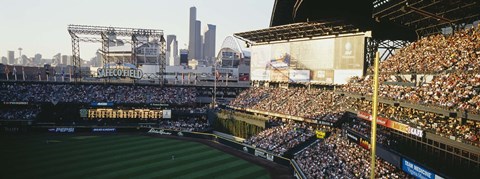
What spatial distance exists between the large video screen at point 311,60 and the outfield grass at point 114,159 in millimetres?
18056

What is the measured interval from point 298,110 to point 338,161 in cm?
1487

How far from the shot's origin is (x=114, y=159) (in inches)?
1420

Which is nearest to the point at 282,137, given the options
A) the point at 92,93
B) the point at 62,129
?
the point at 62,129

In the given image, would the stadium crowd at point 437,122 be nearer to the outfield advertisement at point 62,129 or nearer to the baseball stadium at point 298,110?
the baseball stadium at point 298,110

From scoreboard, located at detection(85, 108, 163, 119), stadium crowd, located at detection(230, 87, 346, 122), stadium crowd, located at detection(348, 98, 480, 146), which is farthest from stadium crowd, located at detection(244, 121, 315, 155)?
scoreboard, located at detection(85, 108, 163, 119)

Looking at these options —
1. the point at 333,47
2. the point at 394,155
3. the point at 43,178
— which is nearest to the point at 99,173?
the point at 43,178

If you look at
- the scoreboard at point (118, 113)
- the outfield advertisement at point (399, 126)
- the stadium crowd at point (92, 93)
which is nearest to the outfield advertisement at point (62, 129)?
the scoreboard at point (118, 113)

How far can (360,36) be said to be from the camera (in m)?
41.2

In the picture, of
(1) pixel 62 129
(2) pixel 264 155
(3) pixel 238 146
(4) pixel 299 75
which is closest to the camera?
(2) pixel 264 155

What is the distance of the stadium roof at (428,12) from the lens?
2695 centimetres

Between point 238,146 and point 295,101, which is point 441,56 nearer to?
point 295,101

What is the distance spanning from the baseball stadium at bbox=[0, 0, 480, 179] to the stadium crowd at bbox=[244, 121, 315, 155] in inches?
9.1

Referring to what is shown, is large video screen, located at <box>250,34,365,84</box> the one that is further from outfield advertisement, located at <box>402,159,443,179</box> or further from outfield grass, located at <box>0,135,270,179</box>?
outfield advertisement, located at <box>402,159,443,179</box>

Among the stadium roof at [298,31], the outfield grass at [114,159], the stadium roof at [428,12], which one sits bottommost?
the outfield grass at [114,159]
